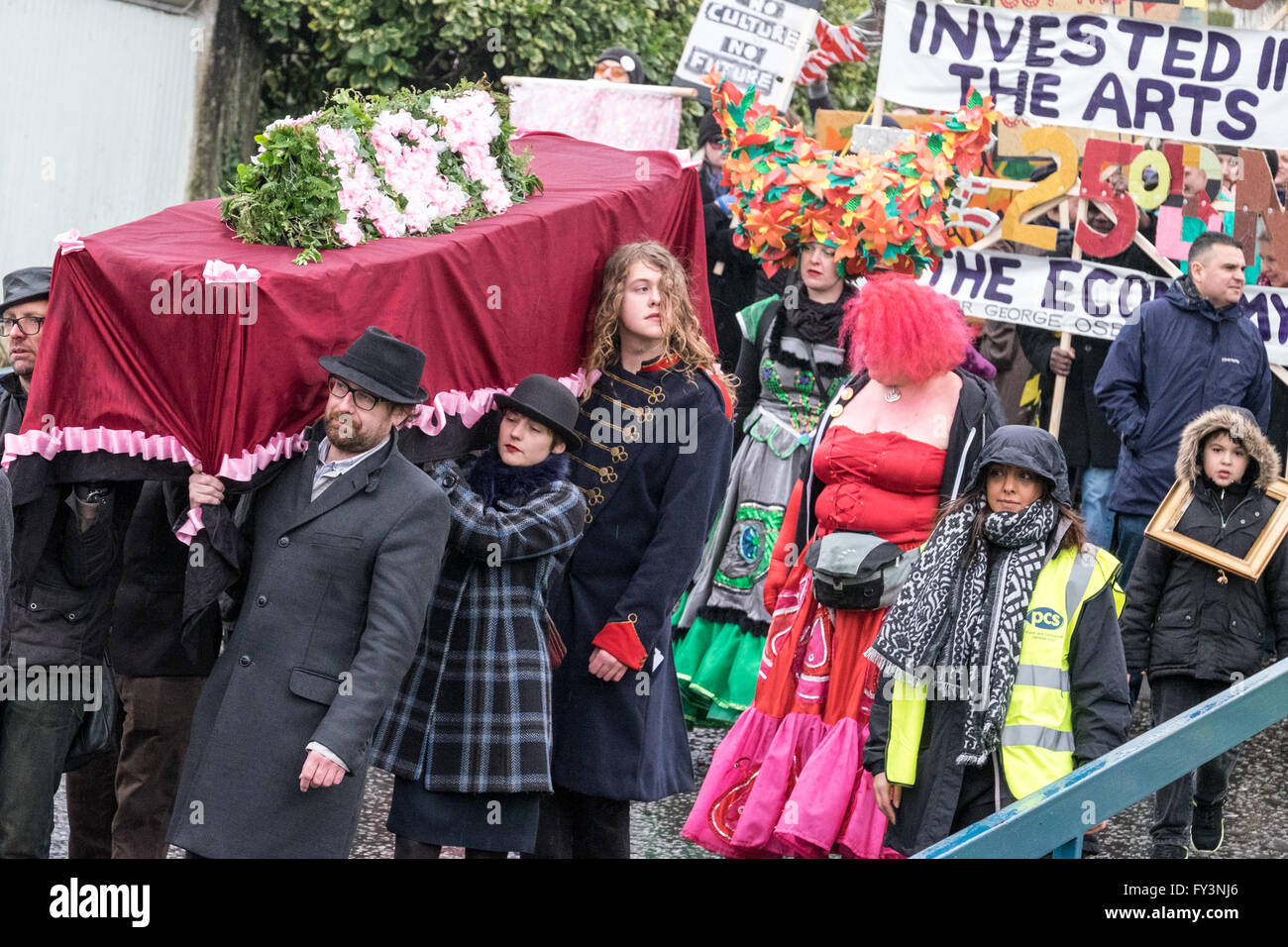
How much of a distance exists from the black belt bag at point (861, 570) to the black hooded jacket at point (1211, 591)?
1.47 m

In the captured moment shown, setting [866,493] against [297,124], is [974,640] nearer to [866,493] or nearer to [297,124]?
[866,493]

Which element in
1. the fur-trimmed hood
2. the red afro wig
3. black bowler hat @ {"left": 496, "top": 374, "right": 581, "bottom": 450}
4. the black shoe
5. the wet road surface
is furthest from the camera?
the black shoe

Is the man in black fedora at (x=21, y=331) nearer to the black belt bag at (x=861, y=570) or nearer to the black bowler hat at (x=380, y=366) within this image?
the black bowler hat at (x=380, y=366)

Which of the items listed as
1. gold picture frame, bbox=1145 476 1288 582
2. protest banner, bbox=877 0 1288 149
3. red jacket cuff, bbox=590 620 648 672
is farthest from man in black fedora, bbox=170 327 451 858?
protest banner, bbox=877 0 1288 149

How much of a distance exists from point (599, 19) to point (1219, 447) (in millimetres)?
7568

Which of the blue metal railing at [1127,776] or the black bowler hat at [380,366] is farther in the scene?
the black bowler hat at [380,366]

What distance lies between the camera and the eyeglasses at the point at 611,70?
9523 millimetres

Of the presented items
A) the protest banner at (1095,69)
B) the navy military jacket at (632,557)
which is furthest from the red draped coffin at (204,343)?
the protest banner at (1095,69)

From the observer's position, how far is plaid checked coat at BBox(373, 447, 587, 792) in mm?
4727

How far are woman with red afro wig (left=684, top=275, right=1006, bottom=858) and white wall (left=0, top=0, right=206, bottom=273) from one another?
6494 mm

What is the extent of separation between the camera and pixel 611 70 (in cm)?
952

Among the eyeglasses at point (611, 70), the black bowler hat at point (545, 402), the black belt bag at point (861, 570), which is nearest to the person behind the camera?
the black bowler hat at point (545, 402)

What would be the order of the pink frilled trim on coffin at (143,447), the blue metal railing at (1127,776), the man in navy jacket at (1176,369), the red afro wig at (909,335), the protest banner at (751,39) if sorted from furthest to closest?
1. the protest banner at (751,39)
2. the man in navy jacket at (1176,369)
3. the red afro wig at (909,335)
4. the pink frilled trim on coffin at (143,447)
5. the blue metal railing at (1127,776)

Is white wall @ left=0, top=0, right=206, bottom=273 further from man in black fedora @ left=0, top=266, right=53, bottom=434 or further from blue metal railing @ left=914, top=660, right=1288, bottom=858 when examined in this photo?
blue metal railing @ left=914, top=660, right=1288, bottom=858
